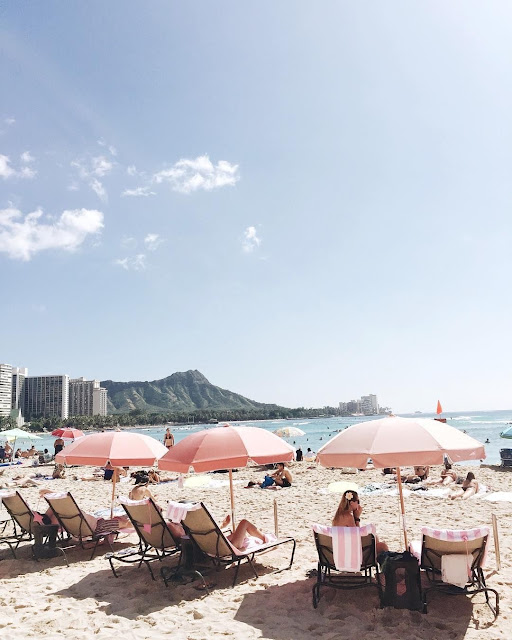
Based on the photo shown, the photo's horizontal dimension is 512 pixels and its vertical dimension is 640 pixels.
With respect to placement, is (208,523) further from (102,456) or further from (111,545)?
→ (111,545)

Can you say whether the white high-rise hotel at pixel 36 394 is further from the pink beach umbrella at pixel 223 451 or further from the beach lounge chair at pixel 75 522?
the pink beach umbrella at pixel 223 451

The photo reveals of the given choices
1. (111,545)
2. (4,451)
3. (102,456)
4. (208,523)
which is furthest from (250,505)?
(4,451)

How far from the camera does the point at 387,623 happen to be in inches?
177

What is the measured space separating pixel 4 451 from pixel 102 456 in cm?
2402

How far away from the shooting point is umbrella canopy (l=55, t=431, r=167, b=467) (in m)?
6.83

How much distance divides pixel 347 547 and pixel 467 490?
8.51 meters

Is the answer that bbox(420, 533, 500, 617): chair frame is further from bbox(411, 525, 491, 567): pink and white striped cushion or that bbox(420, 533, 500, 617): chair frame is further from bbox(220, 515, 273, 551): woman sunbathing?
bbox(220, 515, 273, 551): woman sunbathing

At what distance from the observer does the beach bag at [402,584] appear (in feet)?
15.5

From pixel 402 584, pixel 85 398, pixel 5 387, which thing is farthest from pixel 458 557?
pixel 85 398

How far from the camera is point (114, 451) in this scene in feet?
22.6

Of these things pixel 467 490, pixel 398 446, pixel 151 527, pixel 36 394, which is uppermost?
pixel 36 394

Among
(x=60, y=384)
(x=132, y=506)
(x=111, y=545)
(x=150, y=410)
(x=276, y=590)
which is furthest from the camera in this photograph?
(x=150, y=410)

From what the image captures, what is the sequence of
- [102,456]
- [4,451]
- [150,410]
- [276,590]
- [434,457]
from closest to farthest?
[434,457] → [276,590] → [102,456] → [4,451] → [150,410]

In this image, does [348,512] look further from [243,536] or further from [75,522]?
[75,522]
